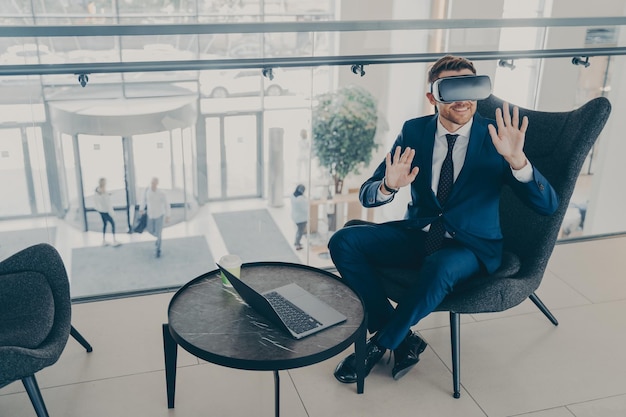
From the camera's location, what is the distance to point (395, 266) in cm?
253

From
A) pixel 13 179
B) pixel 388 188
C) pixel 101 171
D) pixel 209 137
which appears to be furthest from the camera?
pixel 101 171

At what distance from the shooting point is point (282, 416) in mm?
2240

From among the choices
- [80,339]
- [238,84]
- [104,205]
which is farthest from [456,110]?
[104,205]

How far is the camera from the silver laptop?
1949 millimetres

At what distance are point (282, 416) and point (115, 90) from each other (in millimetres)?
1930

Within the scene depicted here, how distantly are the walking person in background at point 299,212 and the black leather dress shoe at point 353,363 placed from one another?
1284mm

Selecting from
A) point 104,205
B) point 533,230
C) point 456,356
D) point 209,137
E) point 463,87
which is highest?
point 463,87

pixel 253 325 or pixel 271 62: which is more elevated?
pixel 271 62

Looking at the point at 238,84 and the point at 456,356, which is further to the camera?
the point at 238,84

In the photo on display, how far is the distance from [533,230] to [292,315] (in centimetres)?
104

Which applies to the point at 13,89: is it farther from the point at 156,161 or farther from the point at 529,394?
the point at 529,394

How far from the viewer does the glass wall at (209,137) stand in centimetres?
294

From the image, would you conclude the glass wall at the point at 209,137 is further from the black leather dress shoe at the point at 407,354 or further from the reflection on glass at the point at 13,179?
the black leather dress shoe at the point at 407,354

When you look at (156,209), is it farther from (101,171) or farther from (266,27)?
(266,27)
